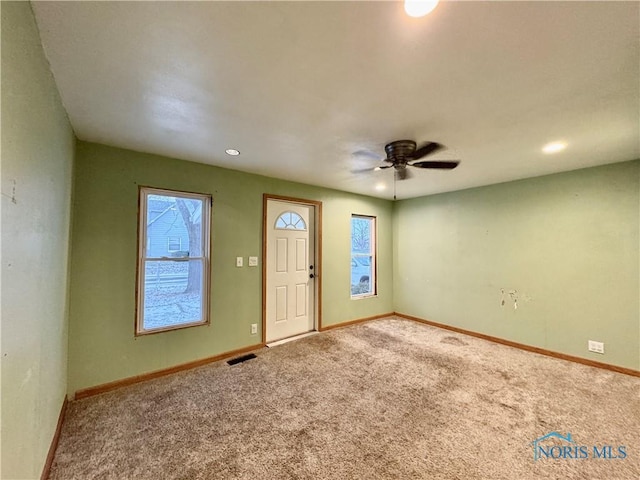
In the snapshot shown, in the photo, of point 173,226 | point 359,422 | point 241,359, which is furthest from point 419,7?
point 241,359

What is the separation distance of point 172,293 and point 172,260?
0.38 metres

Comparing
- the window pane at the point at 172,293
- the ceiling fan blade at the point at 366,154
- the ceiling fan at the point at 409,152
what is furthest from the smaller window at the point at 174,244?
the ceiling fan at the point at 409,152

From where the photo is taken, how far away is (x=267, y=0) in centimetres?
106

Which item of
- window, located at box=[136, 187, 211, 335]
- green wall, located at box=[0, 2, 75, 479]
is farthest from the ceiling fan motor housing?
green wall, located at box=[0, 2, 75, 479]

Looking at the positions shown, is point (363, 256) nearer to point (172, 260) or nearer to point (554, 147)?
point (554, 147)

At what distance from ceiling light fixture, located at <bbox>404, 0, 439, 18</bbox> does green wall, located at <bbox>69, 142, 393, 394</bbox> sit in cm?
274

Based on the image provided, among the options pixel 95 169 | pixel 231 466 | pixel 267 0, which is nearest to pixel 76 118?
pixel 95 169

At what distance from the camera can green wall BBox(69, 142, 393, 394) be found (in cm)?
249

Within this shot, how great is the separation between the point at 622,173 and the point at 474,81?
9.28ft

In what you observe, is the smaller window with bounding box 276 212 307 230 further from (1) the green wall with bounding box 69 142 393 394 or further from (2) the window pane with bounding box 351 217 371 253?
(2) the window pane with bounding box 351 217 371 253

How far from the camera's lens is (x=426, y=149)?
2.51 m

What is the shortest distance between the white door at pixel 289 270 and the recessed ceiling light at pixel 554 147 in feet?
9.73

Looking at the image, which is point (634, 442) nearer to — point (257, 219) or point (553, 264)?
point (553, 264)

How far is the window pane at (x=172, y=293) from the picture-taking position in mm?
2871
